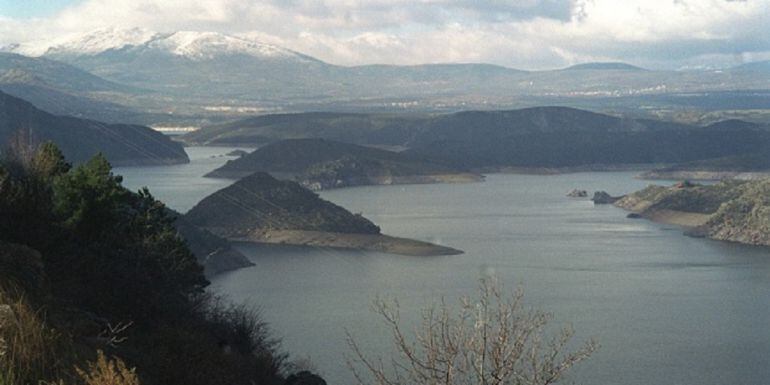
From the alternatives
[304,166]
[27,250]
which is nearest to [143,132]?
[304,166]

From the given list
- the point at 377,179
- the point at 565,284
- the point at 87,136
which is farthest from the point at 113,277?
the point at 87,136

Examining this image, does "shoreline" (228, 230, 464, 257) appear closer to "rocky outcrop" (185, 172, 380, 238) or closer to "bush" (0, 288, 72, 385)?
"rocky outcrop" (185, 172, 380, 238)

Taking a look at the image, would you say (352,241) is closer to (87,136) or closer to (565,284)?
(565,284)

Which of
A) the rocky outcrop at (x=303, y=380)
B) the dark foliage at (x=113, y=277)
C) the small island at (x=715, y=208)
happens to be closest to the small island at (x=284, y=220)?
the small island at (x=715, y=208)

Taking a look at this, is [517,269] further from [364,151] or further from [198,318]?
[364,151]

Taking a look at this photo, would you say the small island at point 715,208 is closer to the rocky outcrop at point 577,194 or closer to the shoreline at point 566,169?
the rocky outcrop at point 577,194
